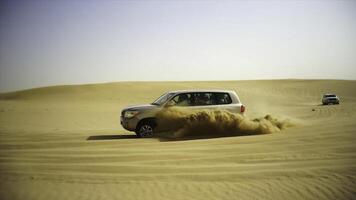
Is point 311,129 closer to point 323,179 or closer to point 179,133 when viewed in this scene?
point 179,133

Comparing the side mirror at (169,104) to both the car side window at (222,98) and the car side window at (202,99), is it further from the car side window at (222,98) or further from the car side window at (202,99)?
the car side window at (222,98)

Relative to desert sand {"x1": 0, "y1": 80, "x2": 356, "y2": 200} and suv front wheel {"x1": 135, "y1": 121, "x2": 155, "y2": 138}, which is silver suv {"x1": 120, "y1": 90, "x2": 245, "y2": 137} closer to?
suv front wheel {"x1": 135, "y1": 121, "x2": 155, "y2": 138}

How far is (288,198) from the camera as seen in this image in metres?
5.76

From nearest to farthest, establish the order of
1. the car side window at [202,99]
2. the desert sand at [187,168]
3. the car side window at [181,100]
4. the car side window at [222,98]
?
the desert sand at [187,168], the car side window at [181,100], the car side window at [202,99], the car side window at [222,98]

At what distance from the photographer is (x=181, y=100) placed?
13.0 meters

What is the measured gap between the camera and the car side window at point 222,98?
13.2 m

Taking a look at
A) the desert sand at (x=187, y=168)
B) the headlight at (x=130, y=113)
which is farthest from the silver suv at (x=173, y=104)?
the desert sand at (x=187, y=168)

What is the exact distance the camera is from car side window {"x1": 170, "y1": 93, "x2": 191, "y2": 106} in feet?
42.5

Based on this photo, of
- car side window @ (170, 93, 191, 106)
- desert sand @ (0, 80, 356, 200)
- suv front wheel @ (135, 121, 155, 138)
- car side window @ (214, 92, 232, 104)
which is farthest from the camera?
Result: car side window @ (214, 92, 232, 104)

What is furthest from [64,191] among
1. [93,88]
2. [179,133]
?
[93,88]

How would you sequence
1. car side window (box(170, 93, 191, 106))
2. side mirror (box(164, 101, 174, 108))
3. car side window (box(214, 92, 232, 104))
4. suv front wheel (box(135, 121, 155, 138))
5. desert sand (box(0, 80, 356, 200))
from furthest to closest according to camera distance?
car side window (box(214, 92, 232, 104)), car side window (box(170, 93, 191, 106)), side mirror (box(164, 101, 174, 108)), suv front wheel (box(135, 121, 155, 138)), desert sand (box(0, 80, 356, 200))

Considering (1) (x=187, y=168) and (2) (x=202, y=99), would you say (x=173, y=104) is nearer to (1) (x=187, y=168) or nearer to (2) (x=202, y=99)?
(2) (x=202, y=99)

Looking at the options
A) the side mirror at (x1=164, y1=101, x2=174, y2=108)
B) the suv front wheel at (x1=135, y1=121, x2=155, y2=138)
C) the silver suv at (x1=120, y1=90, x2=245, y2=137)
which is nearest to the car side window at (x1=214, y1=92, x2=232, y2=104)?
the silver suv at (x1=120, y1=90, x2=245, y2=137)

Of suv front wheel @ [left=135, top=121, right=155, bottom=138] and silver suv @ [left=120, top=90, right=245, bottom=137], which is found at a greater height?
silver suv @ [left=120, top=90, right=245, bottom=137]
